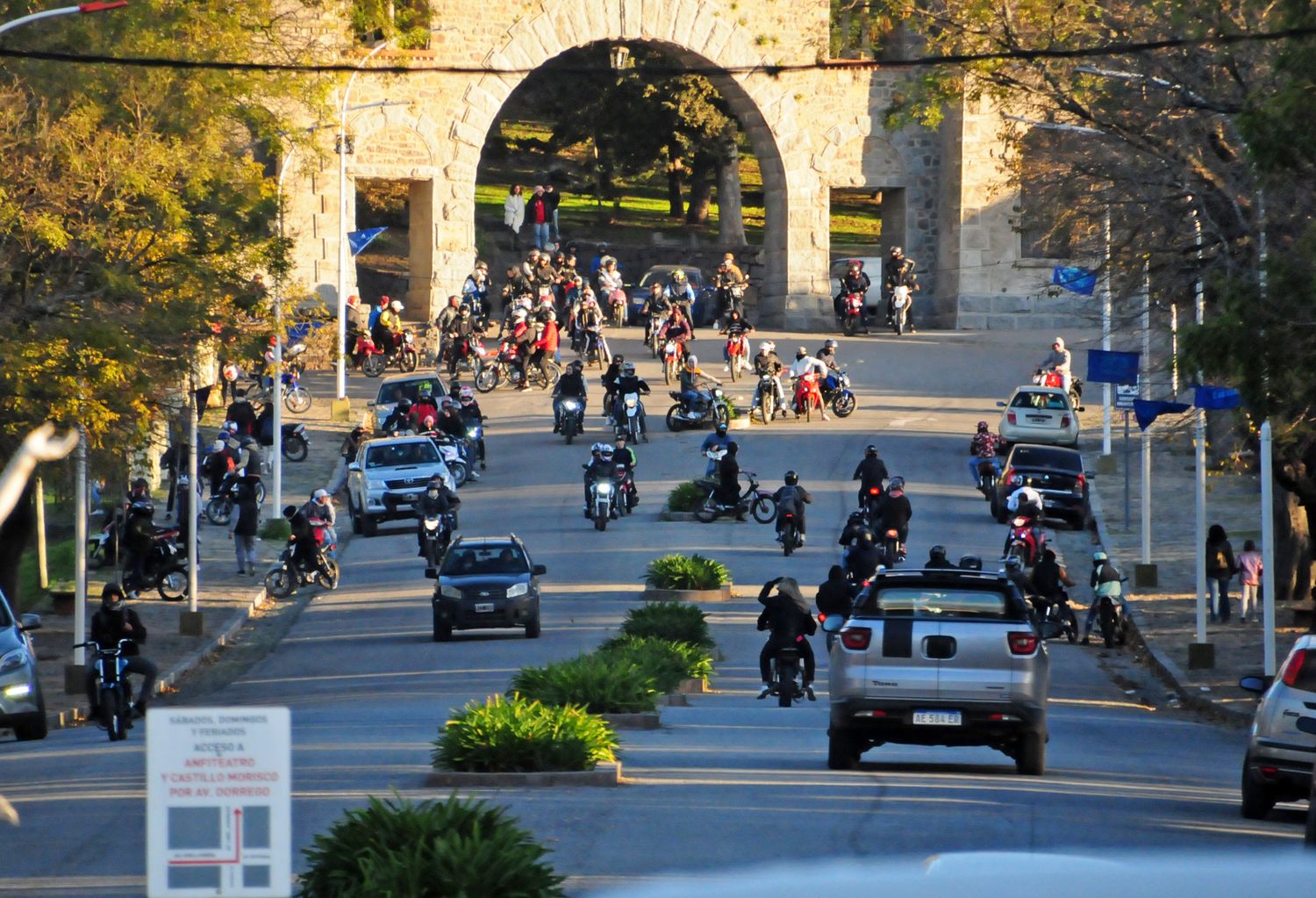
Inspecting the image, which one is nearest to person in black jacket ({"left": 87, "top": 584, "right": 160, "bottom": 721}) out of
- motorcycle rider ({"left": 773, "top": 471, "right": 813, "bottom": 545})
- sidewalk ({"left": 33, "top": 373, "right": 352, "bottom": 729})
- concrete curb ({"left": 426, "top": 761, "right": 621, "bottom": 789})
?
sidewalk ({"left": 33, "top": 373, "right": 352, "bottom": 729})

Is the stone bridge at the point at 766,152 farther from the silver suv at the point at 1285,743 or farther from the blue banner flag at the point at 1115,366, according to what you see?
the silver suv at the point at 1285,743

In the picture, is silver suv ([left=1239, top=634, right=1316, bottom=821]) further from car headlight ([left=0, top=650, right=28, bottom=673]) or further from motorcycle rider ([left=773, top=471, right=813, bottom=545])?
motorcycle rider ([left=773, top=471, right=813, bottom=545])

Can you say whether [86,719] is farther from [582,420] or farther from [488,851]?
[582,420]

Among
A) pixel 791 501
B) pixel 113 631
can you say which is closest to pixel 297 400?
pixel 791 501

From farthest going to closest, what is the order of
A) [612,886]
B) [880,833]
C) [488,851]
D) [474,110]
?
[474,110], [880,833], [612,886], [488,851]

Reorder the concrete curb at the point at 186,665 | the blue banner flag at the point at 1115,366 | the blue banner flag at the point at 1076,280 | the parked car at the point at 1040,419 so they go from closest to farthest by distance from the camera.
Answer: the concrete curb at the point at 186,665 < the blue banner flag at the point at 1076,280 < the blue banner flag at the point at 1115,366 < the parked car at the point at 1040,419

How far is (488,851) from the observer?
8.99 m

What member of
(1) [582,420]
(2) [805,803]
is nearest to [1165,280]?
(2) [805,803]

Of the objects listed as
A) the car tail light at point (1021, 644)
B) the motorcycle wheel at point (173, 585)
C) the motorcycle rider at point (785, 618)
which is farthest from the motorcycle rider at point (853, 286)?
the car tail light at point (1021, 644)

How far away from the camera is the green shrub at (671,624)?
24.3 m

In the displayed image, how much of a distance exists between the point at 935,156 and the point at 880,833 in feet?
172

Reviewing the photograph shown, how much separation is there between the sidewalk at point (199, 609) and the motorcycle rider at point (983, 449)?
12.1 metres

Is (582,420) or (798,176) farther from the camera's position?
(798,176)

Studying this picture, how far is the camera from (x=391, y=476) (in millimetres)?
36469
